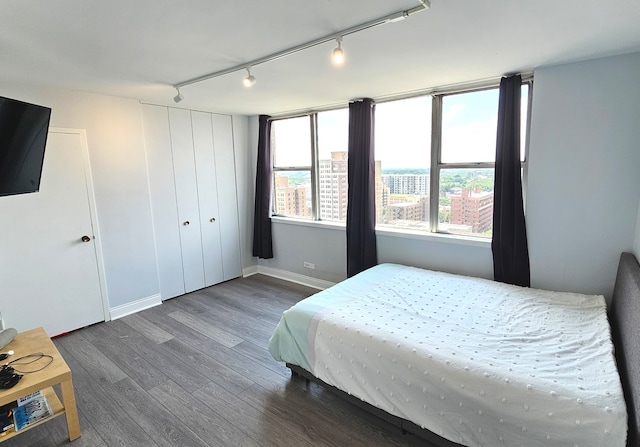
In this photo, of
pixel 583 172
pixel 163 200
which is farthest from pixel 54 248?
pixel 583 172

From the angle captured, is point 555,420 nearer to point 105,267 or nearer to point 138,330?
point 138,330

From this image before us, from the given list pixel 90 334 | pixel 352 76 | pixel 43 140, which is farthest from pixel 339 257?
pixel 43 140

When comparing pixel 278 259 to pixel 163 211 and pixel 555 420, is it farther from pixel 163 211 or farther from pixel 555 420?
pixel 555 420

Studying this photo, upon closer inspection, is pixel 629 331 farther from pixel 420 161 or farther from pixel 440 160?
pixel 420 161

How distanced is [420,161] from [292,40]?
2012 mm

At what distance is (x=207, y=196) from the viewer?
4480mm

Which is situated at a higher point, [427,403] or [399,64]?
[399,64]

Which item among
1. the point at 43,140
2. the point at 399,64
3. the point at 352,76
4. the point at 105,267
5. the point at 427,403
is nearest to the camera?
the point at 427,403

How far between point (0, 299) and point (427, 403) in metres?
3.62

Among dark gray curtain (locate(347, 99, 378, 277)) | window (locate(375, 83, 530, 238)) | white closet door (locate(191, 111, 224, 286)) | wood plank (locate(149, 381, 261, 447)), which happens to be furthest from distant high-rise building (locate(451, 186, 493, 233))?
white closet door (locate(191, 111, 224, 286))

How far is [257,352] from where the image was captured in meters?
2.93

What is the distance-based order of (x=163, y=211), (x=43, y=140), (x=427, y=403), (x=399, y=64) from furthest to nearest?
(x=163, y=211)
(x=399, y=64)
(x=43, y=140)
(x=427, y=403)


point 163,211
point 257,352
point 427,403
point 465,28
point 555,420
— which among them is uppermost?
point 465,28

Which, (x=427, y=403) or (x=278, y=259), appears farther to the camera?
(x=278, y=259)
